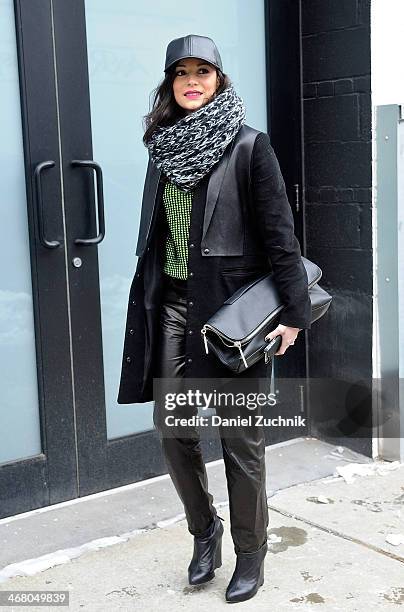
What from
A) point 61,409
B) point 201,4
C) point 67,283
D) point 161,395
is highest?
point 201,4

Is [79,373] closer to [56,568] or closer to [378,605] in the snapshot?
[56,568]

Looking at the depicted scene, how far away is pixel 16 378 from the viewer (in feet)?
12.2

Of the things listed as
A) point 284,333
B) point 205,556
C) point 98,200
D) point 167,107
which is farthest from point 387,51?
point 205,556

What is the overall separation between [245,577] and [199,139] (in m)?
1.48

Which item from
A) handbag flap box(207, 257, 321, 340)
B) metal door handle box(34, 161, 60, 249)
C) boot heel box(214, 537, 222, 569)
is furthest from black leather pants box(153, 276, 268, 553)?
metal door handle box(34, 161, 60, 249)

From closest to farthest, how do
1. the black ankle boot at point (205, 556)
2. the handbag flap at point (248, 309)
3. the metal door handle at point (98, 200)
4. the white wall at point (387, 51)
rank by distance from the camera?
the handbag flap at point (248, 309)
the black ankle boot at point (205, 556)
the metal door handle at point (98, 200)
the white wall at point (387, 51)

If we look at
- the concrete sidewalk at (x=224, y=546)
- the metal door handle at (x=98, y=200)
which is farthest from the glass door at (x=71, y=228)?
the concrete sidewalk at (x=224, y=546)

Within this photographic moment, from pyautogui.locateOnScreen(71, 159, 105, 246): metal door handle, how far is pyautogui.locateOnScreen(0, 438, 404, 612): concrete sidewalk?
1166 mm

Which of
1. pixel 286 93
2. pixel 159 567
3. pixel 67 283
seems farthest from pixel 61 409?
pixel 286 93

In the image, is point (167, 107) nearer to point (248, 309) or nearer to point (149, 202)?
point (149, 202)

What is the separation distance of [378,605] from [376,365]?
154cm

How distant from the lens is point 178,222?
2891mm

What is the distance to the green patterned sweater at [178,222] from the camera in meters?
2.87

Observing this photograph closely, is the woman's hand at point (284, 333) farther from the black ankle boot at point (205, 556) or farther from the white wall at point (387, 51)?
the white wall at point (387, 51)
